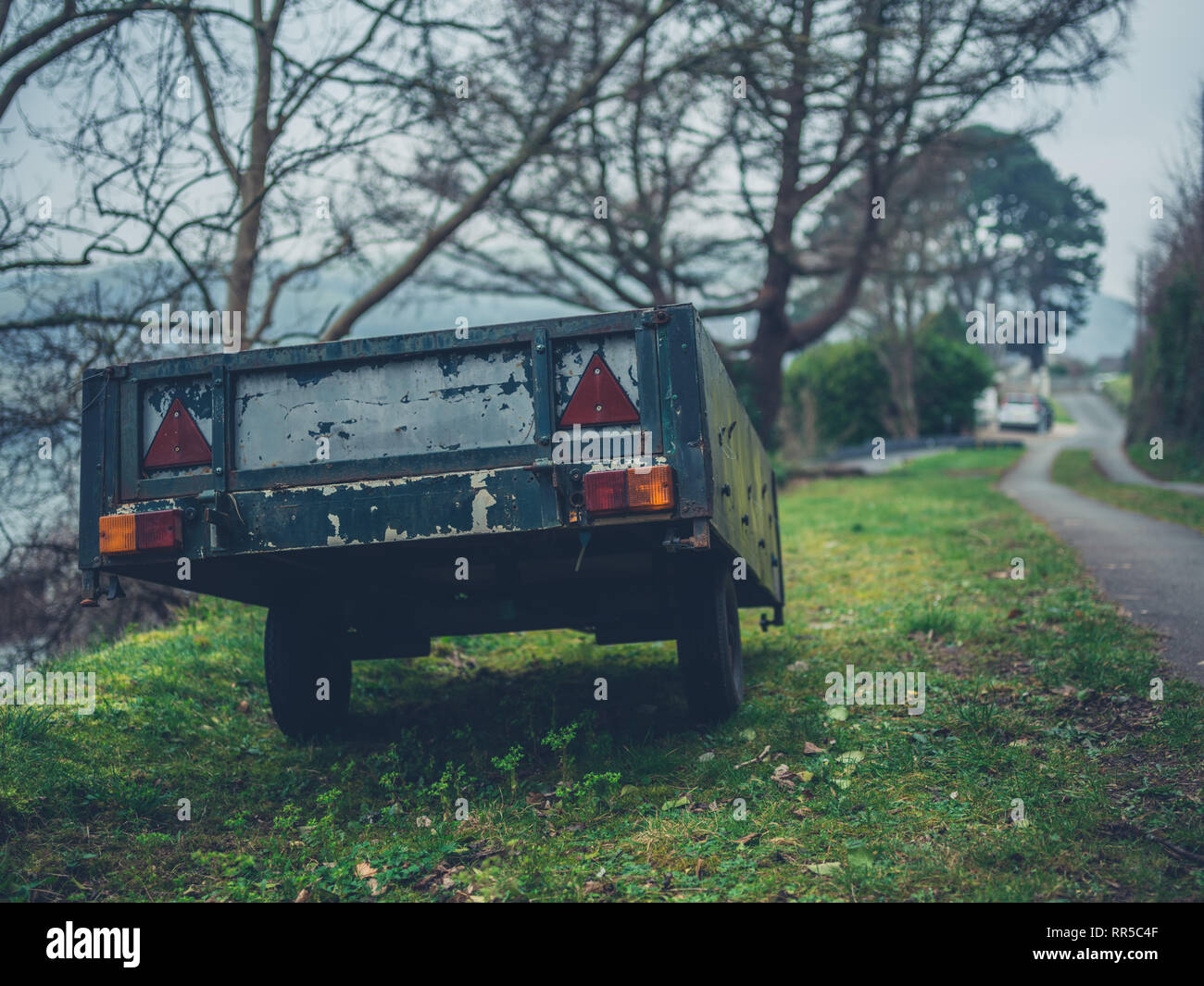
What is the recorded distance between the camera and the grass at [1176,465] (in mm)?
20016

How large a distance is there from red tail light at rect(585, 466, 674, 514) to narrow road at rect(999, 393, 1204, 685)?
10.1ft

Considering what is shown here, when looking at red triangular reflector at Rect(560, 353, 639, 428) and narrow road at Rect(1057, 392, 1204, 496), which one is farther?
narrow road at Rect(1057, 392, 1204, 496)

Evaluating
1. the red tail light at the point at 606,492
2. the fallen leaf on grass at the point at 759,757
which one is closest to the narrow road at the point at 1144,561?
the fallen leaf on grass at the point at 759,757

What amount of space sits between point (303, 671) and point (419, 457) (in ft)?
5.37

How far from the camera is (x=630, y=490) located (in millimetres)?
3943

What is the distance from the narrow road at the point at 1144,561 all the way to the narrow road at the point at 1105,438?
2345 millimetres

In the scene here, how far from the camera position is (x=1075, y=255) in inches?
2381

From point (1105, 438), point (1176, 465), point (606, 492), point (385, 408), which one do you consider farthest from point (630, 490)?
point (1105, 438)

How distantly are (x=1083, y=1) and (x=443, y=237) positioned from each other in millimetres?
9243

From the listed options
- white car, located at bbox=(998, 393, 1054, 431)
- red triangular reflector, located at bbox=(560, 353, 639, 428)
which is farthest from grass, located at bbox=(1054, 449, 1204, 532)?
white car, located at bbox=(998, 393, 1054, 431)

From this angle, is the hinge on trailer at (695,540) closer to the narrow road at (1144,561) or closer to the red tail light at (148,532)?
the red tail light at (148,532)

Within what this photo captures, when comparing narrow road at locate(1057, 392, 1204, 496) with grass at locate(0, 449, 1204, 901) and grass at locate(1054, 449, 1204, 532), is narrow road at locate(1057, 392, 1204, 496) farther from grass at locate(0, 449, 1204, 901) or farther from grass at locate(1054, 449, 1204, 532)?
grass at locate(0, 449, 1204, 901)

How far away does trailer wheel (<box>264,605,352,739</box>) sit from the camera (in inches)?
204
